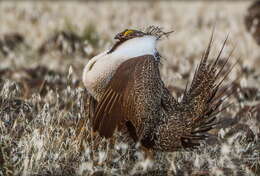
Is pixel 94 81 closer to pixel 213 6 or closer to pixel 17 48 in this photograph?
pixel 17 48

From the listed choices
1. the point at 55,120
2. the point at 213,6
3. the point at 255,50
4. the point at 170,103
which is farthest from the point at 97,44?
the point at 213,6

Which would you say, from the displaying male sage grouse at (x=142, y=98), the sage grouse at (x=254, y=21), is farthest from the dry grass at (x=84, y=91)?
the sage grouse at (x=254, y=21)

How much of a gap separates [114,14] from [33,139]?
6405 mm

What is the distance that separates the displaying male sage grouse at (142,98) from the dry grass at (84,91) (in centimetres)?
13

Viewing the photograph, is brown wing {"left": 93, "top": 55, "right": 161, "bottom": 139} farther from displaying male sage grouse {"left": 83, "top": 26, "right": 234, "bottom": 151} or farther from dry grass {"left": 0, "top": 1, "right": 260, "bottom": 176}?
dry grass {"left": 0, "top": 1, "right": 260, "bottom": 176}

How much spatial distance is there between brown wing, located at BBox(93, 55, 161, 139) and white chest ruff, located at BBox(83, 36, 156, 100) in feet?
0.17

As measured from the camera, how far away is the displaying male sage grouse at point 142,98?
2.76m

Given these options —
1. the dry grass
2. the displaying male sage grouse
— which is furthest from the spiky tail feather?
the dry grass

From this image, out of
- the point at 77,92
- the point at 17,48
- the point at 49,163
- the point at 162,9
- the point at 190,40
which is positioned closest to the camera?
the point at 49,163

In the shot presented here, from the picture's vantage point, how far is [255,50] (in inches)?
261

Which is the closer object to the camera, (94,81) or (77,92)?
(94,81)

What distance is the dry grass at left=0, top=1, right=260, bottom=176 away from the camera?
2.87m

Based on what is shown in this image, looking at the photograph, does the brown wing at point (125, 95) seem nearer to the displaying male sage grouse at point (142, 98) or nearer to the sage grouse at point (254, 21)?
the displaying male sage grouse at point (142, 98)

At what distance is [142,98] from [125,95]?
0.29ft
